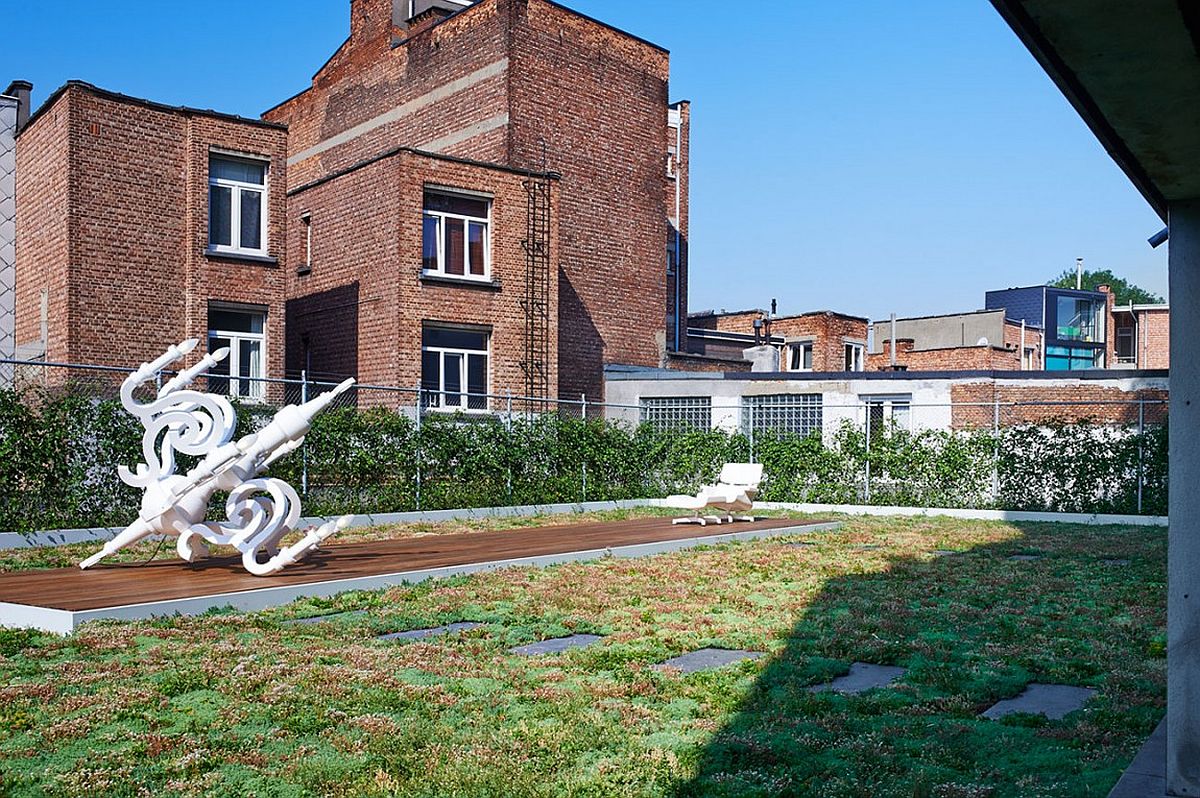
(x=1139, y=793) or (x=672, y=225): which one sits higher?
(x=672, y=225)

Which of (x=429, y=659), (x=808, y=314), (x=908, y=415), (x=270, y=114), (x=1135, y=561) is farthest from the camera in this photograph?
(x=808, y=314)

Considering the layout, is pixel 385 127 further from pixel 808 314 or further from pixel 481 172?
pixel 808 314

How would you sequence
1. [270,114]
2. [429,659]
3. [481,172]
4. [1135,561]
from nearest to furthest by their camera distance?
[429,659] → [1135,561] → [481,172] → [270,114]

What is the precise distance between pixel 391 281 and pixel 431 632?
52.0 feet

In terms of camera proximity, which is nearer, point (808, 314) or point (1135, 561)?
point (1135, 561)

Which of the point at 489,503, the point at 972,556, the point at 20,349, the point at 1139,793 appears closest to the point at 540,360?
the point at 489,503

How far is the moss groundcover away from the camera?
4.43 metres

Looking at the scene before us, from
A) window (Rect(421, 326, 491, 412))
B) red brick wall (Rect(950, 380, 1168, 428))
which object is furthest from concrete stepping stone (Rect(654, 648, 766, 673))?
red brick wall (Rect(950, 380, 1168, 428))

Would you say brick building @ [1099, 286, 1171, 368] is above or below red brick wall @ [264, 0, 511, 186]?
below

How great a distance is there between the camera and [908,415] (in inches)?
1040

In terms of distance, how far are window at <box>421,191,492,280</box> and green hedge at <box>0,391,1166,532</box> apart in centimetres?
486

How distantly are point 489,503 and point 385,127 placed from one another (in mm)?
14584

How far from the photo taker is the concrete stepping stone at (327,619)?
8152mm

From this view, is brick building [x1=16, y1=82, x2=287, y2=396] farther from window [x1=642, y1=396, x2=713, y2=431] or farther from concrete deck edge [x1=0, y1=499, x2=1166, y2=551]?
window [x1=642, y1=396, x2=713, y2=431]
